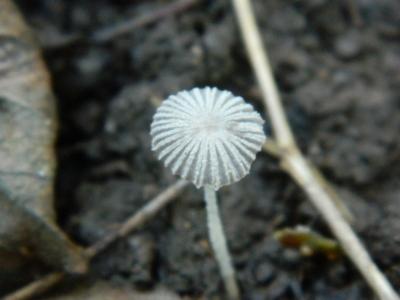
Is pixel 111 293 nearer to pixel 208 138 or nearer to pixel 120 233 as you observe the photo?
pixel 120 233

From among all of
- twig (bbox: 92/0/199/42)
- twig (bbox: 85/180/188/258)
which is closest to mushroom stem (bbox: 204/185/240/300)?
twig (bbox: 85/180/188/258)

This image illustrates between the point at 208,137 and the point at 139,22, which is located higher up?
the point at 139,22

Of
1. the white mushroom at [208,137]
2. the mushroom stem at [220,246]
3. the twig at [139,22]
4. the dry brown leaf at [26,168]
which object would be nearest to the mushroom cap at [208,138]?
the white mushroom at [208,137]

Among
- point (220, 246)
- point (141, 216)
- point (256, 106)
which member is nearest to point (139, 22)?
point (256, 106)

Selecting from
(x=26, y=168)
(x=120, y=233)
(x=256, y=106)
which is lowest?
(x=120, y=233)

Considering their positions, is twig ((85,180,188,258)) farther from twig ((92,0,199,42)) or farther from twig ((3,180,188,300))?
twig ((92,0,199,42))

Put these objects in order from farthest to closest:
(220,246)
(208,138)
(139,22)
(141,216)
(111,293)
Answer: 1. (139,22)
2. (141,216)
3. (111,293)
4. (220,246)
5. (208,138)

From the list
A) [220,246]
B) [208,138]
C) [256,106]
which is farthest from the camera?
[256,106]
